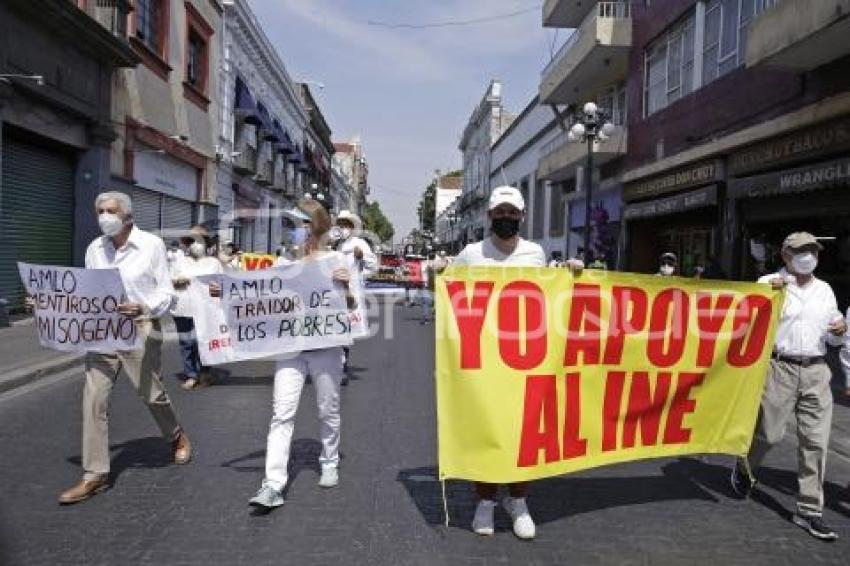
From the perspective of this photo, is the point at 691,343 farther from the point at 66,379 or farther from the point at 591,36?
the point at 591,36

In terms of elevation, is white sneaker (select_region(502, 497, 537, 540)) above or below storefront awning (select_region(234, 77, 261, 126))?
below

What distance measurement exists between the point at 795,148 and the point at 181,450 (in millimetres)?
11488

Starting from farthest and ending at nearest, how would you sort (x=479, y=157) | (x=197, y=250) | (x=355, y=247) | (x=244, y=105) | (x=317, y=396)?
(x=479, y=157)
(x=244, y=105)
(x=197, y=250)
(x=355, y=247)
(x=317, y=396)

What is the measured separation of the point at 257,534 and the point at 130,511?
85 centimetres

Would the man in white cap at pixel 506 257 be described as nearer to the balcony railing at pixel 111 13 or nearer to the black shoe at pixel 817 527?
the black shoe at pixel 817 527

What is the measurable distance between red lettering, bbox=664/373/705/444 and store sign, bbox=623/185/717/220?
12.0 metres

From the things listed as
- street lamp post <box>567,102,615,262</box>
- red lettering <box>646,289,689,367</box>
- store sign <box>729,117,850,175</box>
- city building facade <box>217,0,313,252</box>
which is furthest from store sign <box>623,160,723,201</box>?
red lettering <box>646,289,689,367</box>

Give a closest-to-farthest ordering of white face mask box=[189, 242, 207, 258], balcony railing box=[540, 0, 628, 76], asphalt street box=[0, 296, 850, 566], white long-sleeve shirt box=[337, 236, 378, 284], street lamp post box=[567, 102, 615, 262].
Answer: asphalt street box=[0, 296, 850, 566]
white long-sleeve shirt box=[337, 236, 378, 284]
white face mask box=[189, 242, 207, 258]
street lamp post box=[567, 102, 615, 262]
balcony railing box=[540, 0, 628, 76]

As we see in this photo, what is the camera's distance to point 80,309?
5031 mm

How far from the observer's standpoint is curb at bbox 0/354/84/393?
27.0 ft

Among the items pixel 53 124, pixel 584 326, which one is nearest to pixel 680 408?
pixel 584 326

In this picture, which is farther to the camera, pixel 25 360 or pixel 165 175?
pixel 165 175

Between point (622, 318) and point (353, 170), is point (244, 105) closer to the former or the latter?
point (622, 318)

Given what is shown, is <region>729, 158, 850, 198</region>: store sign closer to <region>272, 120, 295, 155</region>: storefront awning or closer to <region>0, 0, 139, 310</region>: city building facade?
<region>0, 0, 139, 310</region>: city building facade
